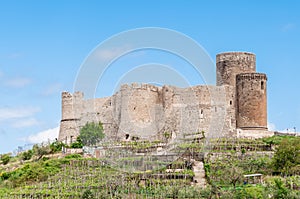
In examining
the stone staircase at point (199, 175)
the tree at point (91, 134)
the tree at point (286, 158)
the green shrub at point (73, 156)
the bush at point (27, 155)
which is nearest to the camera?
the stone staircase at point (199, 175)

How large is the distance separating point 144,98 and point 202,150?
7.52 meters

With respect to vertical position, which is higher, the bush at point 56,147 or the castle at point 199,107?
the castle at point 199,107

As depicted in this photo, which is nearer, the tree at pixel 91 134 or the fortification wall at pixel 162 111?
the fortification wall at pixel 162 111

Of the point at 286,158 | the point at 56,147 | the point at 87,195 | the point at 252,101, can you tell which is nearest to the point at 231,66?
the point at 252,101

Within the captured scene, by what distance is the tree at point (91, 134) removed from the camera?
36.6 m

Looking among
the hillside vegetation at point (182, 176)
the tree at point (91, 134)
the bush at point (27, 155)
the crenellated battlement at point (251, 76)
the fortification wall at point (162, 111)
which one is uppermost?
the crenellated battlement at point (251, 76)

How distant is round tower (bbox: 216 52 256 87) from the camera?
35.4m

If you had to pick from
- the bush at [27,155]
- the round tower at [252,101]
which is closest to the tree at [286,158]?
the round tower at [252,101]

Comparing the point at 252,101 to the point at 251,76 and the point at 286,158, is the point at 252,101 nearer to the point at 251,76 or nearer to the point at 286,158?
the point at 251,76

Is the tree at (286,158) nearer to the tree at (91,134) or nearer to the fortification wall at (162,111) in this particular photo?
the fortification wall at (162,111)

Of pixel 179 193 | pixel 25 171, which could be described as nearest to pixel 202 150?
pixel 179 193

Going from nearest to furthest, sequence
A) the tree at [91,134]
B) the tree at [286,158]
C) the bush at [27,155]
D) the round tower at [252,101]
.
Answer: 1. the tree at [286,158]
2. the round tower at [252,101]
3. the bush at [27,155]
4. the tree at [91,134]

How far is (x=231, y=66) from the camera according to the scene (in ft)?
116

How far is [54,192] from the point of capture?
1045 inches
